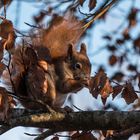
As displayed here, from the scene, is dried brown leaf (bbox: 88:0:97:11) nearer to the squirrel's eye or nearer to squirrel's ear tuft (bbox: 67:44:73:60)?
squirrel's ear tuft (bbox: 67:44:73:60)

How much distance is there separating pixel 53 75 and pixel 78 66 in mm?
445

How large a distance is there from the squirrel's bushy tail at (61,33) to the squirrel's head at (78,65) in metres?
0.09

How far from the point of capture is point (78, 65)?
418cm

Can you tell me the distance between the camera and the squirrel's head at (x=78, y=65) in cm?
409

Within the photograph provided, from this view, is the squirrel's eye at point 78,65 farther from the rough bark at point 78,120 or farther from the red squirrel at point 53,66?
the rough bark at point 78,120

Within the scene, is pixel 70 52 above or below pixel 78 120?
above

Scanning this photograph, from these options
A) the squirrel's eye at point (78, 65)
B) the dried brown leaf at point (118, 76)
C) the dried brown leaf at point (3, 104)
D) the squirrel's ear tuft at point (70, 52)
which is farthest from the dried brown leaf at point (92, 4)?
the dried brown leaf at point (118, 76)

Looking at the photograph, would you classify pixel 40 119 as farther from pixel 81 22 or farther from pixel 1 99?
pixel 81 22

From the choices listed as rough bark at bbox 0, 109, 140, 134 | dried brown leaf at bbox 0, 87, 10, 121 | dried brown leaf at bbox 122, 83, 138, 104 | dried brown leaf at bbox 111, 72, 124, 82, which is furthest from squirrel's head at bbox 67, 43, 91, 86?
dried brown leaf at bbox 111, 72, 124, 82

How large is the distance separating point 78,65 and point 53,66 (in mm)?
349

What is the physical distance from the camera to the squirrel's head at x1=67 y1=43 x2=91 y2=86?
4090 mm

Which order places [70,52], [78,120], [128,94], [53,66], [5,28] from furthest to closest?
[70,52] < [53,66] < [128,94] < [78,120] < [5,28]

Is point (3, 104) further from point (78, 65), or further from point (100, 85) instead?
point (78, 65)

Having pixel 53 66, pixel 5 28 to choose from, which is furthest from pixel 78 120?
pixel 53 66
